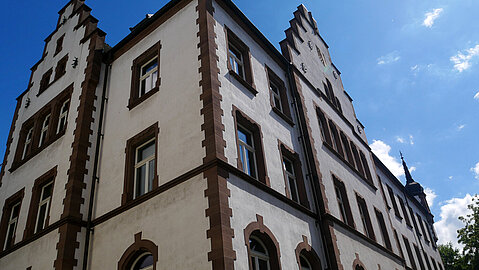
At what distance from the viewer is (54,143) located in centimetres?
1583

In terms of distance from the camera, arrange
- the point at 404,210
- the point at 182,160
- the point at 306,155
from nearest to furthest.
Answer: the point at 182,160, the point at 306,155, the point at 404,210

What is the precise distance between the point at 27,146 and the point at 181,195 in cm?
1134

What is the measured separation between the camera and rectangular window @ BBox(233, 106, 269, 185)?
12328mm

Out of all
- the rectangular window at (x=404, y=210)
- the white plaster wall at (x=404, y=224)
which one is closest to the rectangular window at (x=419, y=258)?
the white plaster wall at (x=404, y=224)

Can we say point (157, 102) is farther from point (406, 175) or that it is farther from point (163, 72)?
point (406, 175)

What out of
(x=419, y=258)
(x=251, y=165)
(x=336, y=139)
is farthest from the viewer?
(x=419, y=258)

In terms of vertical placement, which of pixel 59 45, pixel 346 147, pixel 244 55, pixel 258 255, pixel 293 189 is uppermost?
pixel 59 45

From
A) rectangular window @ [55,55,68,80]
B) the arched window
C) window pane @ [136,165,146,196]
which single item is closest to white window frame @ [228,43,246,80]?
window pane @ [136,165,146,196]

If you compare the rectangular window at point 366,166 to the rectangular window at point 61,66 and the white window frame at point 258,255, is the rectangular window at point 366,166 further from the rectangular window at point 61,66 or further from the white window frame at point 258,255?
the rectangular window at point 61,66

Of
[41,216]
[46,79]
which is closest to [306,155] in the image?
[41,216]

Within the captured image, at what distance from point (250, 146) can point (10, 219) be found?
10463 mm

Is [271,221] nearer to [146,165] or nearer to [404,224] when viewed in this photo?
[146,165]

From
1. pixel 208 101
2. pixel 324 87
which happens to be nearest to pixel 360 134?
pixel 324 87

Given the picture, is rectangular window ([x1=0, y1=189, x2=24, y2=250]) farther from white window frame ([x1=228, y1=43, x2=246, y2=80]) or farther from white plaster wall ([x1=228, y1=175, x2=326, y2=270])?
white window frame ([x1=228, y1=43, x2=246, y2=80])
